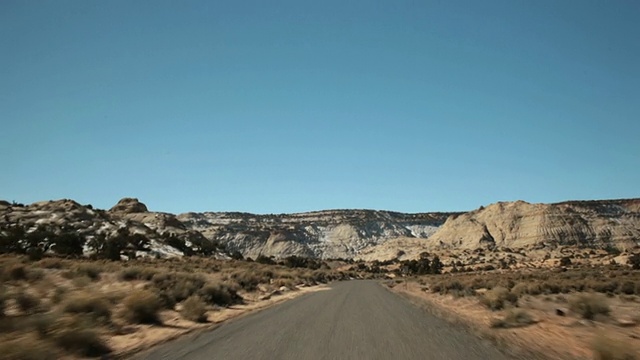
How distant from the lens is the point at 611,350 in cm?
706

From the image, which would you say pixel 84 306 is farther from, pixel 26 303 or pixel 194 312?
pixel 194 312

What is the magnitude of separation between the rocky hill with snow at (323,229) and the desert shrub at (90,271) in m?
25.0

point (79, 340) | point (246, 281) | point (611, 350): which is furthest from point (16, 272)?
point (611, 350)

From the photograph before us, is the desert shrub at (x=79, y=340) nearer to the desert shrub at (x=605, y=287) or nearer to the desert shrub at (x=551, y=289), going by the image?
the desert shrub at (x=551, y=289)

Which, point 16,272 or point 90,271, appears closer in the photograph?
point 16,272

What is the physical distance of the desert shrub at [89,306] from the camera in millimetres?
11093

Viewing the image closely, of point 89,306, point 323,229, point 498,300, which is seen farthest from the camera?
point 323,229

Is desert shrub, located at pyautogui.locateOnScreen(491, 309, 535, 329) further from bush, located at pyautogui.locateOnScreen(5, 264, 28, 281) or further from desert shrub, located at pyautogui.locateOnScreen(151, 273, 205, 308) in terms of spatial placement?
bush, located at pyautogui.locateOnScreen(5, 264, 28, 281)

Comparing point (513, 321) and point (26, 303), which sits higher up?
point (26, 303)

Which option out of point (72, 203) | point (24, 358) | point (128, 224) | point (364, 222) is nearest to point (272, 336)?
point (24, 358)

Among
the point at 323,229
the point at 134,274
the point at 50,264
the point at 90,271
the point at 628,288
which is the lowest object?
the point at 628,288

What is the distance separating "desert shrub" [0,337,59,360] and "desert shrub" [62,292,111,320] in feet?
12.4

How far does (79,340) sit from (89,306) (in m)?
3.87

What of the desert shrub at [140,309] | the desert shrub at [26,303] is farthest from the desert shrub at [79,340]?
the desert shrub at [26,303]
